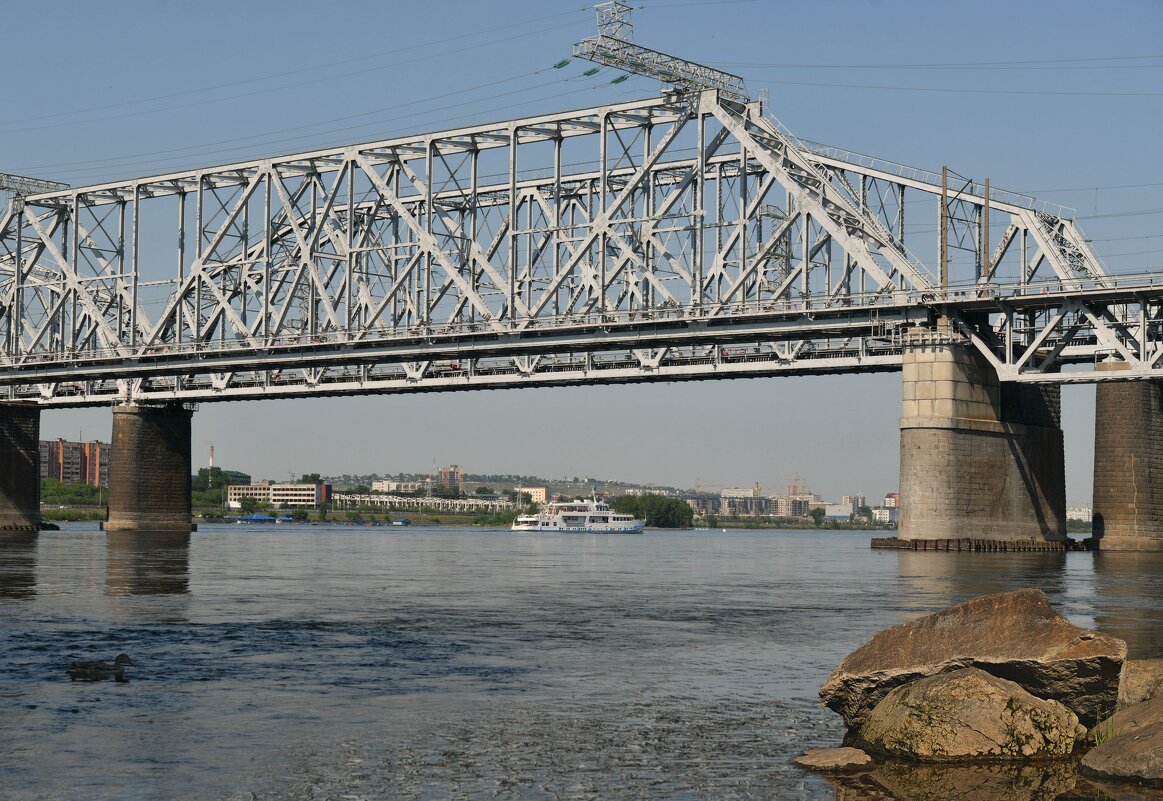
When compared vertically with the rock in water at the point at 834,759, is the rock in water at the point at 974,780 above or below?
below

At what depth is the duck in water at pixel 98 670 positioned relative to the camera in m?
24.7

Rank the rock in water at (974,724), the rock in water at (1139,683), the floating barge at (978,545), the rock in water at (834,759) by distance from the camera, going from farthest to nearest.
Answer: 1. the floating barge at (978,545)
2. the rock in water at (1139,683)
3. the rock in water at (974,724)
4. the rock in water at (834,759)

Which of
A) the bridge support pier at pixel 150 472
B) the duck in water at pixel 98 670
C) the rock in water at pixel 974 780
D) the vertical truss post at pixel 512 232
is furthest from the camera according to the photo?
the bridge support pier at pixel 150 472

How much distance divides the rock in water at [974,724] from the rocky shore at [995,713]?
12 mm

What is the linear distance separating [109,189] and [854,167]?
66266 millimetres

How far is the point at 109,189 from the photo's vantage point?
13375 cm

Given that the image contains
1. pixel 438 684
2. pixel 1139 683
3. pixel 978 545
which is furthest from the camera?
pixel 978 545

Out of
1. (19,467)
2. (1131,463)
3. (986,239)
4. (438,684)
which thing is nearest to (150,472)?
(19,467)

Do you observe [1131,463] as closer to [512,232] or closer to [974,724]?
[512,232]

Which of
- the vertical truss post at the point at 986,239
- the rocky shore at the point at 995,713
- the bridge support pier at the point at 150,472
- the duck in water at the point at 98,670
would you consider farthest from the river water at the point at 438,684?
the bridge support pier at the point at 150,472

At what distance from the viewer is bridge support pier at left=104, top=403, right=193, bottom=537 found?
398 ft

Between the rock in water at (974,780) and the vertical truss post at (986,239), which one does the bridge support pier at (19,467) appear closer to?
the vertical truss post at (986,239)

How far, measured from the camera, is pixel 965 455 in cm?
8138

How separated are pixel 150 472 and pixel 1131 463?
7407 cm
